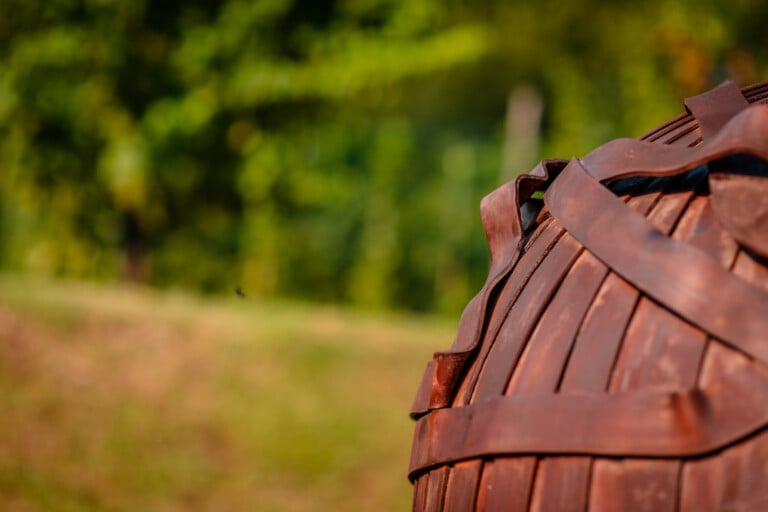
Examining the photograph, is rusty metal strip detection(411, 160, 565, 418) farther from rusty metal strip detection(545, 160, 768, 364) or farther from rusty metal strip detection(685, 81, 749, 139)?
rusty metal strip detection(685, 81, 749, 139)

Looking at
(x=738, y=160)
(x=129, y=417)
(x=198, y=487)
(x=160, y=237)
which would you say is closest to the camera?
(x=738, y=160)

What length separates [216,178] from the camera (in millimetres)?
15211

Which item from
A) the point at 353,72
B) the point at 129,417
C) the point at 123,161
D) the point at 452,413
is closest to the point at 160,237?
the point at 123,161

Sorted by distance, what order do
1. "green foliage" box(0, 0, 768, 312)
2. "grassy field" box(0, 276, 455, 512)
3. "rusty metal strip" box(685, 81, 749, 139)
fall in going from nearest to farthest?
"rusty metal strip" box(685, 81, 749, 139) < "grassy field" box(0, 276, 455, 512) < "green foliage" box(0, 0, 768, 312)

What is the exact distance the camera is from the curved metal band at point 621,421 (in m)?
2.28

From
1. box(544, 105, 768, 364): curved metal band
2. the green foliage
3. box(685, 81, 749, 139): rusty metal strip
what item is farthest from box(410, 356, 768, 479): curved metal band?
the green foliage

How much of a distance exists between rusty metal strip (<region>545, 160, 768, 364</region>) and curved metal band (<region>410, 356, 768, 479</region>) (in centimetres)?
10

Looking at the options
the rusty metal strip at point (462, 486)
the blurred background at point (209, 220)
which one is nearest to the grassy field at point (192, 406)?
the blurred background at point (209, 220)

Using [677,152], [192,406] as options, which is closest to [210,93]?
[192,406]

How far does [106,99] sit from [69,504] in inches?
318

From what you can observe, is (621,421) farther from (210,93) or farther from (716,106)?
(210,93)

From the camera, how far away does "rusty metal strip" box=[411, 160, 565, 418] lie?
9.39ft

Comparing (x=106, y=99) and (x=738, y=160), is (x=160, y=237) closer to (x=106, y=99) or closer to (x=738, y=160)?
(x=106, y=99)

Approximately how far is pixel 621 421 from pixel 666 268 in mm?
366
